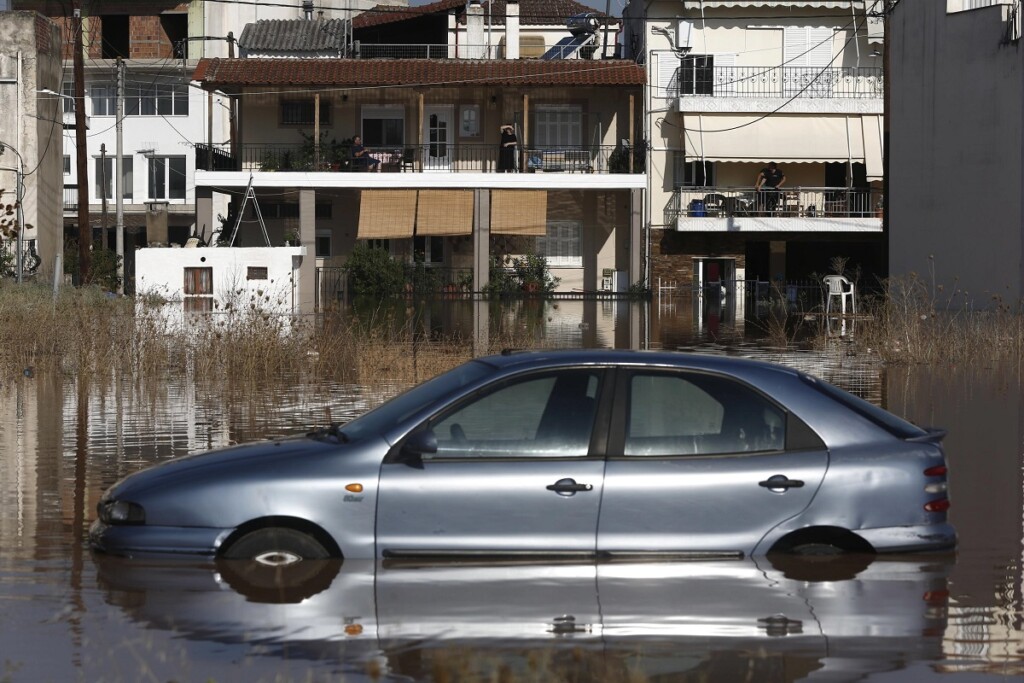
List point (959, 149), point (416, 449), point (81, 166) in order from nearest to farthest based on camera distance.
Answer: point (416, 449) → point (959, 149) → point (81, 166)

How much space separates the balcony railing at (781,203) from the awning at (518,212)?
487cm

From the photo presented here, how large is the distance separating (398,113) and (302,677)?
4765 cm

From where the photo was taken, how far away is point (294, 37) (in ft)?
177

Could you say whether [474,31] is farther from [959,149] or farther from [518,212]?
[959,149]

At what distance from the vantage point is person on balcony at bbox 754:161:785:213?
5153 cm

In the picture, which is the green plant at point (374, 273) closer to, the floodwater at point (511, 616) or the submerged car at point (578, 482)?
the floodwater at point (511, 616)

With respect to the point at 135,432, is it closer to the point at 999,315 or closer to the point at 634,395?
the point at 634,395

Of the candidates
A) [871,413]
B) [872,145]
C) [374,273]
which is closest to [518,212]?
[374,273]

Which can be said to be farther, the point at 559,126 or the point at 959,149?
the point at 559,126

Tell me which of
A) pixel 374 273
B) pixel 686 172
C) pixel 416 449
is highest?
pixel 686 172

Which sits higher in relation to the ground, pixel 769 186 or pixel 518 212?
pixel 769 186

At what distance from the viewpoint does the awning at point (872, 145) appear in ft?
169

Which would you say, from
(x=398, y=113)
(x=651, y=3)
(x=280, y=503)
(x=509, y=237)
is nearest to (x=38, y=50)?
(x=398, y=113)

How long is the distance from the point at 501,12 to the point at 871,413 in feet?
165
